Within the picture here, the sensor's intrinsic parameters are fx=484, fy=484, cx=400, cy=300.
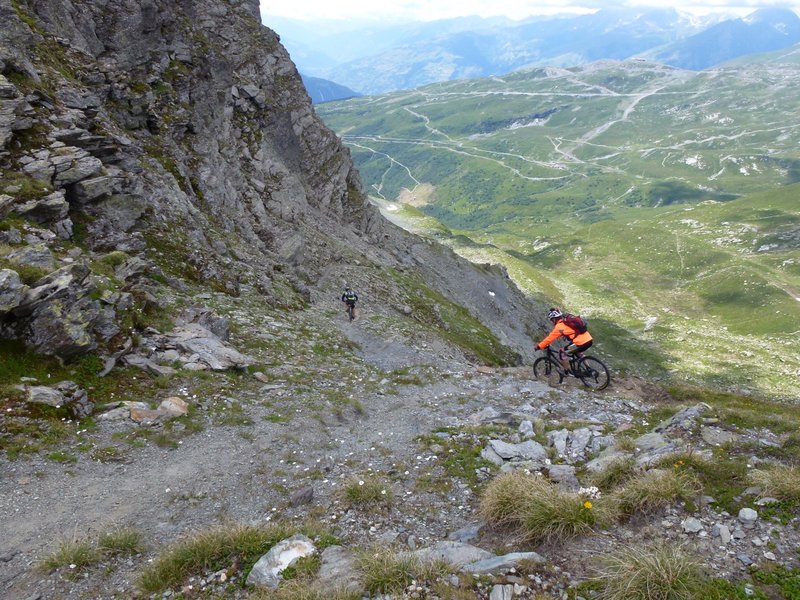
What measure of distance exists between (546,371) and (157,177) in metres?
27.0

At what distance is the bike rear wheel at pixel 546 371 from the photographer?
24142mm

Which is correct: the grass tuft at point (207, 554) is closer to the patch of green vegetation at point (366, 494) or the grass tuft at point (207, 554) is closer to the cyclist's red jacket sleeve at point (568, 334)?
the patch of green vegetation at point (366, 494)

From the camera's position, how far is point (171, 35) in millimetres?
41594

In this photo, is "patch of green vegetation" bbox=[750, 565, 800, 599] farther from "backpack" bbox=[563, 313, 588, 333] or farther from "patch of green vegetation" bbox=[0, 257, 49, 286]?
"patch of green vegetation" bbox=[0, 257, 49, 286]

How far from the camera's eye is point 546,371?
24734 mm

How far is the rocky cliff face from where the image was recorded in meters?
19.1

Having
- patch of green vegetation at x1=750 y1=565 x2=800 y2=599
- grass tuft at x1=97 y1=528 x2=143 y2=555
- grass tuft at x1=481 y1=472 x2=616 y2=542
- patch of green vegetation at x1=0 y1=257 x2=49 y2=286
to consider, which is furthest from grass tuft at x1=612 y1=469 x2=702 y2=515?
patch of green vegetation at x1=0 y1=257 x2=49 y2=286

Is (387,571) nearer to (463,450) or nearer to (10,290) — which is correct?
(463,450)

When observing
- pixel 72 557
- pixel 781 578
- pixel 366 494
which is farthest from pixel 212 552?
pixel 781 578

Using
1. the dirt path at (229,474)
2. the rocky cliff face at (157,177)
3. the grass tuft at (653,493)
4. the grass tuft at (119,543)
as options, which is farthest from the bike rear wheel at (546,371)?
the grass tuft at (119,543)

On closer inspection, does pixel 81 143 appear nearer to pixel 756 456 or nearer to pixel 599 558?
pixel 599 558

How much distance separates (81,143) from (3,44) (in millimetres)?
6989

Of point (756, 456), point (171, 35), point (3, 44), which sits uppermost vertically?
point (171, 35)

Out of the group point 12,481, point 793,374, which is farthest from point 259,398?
point 793,374
